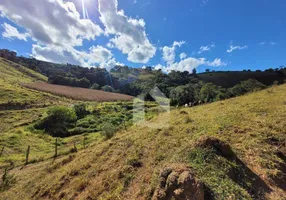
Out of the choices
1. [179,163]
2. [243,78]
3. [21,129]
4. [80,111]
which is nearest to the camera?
[179,163]

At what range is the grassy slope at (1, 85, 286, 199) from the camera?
5238 millimetres

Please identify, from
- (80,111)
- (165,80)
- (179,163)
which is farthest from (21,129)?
(165,80)

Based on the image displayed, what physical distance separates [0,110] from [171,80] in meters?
66.5

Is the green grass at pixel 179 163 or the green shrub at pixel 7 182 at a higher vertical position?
the green grass at pixel 179 163

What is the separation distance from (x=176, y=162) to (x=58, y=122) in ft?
99.8

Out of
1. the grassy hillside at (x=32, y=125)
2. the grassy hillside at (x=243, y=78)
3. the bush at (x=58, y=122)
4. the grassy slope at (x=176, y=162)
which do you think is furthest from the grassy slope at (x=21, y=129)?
the grassy hillside at (x=243, y=78)

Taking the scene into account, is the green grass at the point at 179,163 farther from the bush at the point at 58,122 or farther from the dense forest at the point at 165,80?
the dense forest at the point at 165,80

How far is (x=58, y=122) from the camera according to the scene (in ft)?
105

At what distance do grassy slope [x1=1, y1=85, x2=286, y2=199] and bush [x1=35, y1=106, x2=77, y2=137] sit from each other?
1955cm

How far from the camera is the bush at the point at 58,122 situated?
29.8 metres

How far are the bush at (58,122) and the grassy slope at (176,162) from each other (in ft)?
64.1

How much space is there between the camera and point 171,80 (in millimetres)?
85438

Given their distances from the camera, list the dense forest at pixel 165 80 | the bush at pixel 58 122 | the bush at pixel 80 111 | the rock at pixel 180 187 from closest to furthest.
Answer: the rock at pixel 180 187, the bush at pixel 58 122, the bush at pixel 80 111, the dense forest at pixel 165 80
